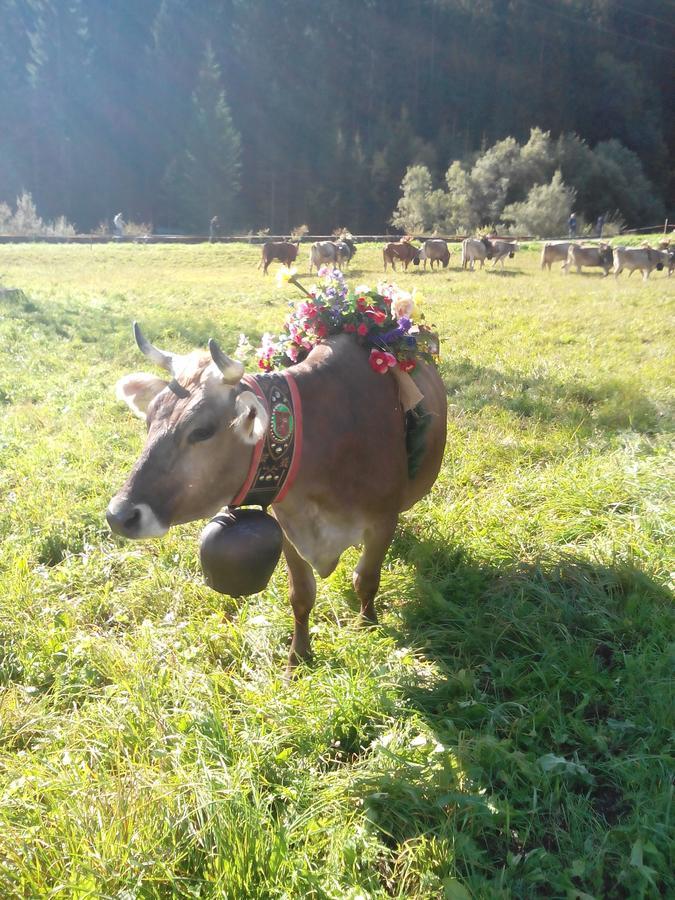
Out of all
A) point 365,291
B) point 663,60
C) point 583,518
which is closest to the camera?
point 365,291

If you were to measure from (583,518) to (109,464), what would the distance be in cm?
366

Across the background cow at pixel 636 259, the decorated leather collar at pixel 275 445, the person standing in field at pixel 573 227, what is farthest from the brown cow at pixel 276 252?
the person standing in field at pixel 573 227

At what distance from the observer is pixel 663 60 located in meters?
63.0

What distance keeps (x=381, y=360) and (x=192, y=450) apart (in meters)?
1.13

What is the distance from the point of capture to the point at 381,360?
2.96 metres

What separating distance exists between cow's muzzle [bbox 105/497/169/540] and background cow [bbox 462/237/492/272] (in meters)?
22.4

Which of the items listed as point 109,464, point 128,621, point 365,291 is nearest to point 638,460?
point 365,291

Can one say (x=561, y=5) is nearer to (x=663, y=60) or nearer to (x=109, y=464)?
(x=663, y=60)

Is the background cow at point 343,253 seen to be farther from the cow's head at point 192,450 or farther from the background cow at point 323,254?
the cow's head at point 192,450

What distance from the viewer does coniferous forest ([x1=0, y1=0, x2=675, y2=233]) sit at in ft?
175

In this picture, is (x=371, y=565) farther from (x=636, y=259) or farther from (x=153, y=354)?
(x=636, y=259)

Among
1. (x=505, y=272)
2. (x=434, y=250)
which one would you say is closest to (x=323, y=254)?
(x=434, y=250)

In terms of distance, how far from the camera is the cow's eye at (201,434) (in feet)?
7.19

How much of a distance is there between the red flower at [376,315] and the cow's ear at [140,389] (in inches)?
43.8
